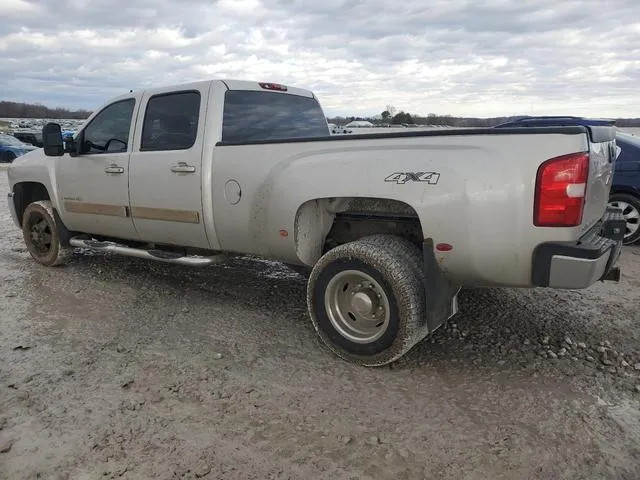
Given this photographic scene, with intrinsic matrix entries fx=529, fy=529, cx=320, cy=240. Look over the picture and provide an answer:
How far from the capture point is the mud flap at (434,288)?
11.0 feet

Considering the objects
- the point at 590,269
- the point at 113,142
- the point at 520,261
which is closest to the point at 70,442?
the point at 520,261

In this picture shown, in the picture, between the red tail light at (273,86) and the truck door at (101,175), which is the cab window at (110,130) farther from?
the red tail light at (273,86)

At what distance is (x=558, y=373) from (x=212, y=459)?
234cm

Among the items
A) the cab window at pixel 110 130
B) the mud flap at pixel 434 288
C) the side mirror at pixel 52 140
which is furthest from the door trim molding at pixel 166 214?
the mud flap at pixel 434 288

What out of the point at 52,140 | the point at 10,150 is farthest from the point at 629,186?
the point at 10,150

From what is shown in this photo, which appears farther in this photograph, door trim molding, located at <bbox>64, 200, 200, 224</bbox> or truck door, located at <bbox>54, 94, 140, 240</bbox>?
truck door, located at <bbox>54, 94, 140, 240</bbox>

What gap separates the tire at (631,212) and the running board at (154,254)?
220 inches

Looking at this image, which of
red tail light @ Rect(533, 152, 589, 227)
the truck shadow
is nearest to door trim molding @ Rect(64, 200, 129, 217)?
the truck shadow

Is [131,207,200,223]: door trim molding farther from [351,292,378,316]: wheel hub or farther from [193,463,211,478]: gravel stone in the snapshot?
[193,463,211,478]: gravel stone

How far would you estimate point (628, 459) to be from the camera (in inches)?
103

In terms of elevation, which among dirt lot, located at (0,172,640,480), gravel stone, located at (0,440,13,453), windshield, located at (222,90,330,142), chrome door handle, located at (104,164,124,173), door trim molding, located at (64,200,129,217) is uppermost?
windshield, located at (222,90,330,142)

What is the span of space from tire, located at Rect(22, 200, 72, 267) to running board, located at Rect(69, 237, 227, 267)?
0.80ft

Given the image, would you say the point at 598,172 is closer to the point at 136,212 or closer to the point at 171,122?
the point at 171,122

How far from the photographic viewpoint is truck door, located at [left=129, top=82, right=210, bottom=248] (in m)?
4.55
